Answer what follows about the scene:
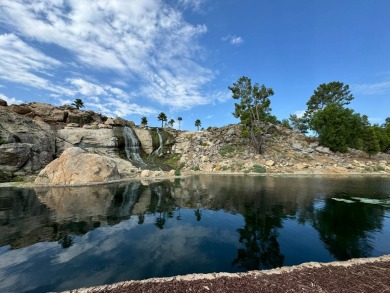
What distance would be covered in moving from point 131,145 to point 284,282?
57388 millimetres

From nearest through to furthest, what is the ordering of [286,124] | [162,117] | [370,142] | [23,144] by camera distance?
1. [23,144]
2. [370,142]
3. [286,124]
4. [162,117]

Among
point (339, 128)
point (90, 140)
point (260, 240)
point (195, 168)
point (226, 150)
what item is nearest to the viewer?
point (260, 240)

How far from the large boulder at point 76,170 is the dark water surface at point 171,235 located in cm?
1028

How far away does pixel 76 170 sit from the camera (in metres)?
35.4


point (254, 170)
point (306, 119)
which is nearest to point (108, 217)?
point (254, 170)

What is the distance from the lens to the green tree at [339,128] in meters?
60.5

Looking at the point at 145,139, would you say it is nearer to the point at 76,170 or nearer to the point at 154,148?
the point at 154,148

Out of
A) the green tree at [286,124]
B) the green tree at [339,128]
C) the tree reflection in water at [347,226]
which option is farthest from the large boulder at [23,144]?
the green tree at [286,124]

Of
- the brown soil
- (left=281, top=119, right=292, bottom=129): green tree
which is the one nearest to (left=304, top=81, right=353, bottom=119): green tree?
(left=281, top=119, right=292, bottom=129): green tree

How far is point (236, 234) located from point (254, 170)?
121 feet

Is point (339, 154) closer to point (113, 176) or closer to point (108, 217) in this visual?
point (113, 176)

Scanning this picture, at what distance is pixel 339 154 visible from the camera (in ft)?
200

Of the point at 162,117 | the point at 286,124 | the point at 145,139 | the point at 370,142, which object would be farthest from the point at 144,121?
the point at 370,142

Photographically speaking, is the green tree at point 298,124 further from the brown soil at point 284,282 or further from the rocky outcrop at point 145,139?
the brown soil at point 284,282
